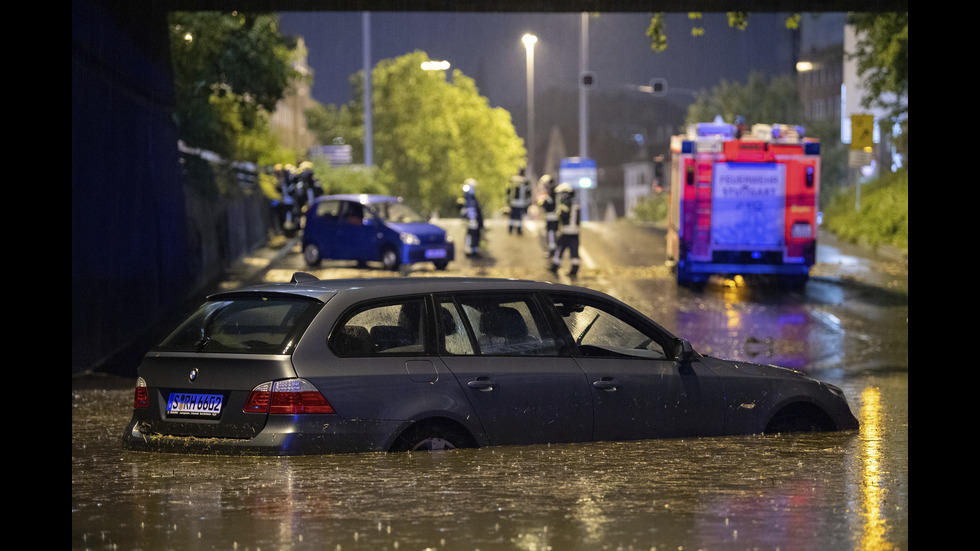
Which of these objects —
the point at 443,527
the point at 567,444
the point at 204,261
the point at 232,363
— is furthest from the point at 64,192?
the point at 204,261

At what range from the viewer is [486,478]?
7430 millimetres

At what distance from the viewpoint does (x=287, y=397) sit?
7.34 metres

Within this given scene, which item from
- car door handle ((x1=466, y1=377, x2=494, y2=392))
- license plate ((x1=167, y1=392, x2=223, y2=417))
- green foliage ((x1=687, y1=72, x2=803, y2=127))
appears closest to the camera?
license plate ((x1=167, y1=392, x2=223, y2=417))

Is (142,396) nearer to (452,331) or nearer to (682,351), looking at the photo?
(452,331)

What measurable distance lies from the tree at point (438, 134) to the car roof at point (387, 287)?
1362 inches

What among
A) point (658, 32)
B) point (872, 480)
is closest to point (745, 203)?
point (658, 32)

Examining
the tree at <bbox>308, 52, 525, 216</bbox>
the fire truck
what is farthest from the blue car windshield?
the tree at <bbox>308, 52, 525, 216</bbox>

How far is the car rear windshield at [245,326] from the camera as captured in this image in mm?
7527

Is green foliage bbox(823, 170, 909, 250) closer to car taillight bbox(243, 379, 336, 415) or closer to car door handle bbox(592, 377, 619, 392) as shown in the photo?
car door handle bbox(592, 377, 619, 392)

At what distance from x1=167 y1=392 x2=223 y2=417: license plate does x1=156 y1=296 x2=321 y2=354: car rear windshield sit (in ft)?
0.86

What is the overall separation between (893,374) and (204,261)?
1328 cm

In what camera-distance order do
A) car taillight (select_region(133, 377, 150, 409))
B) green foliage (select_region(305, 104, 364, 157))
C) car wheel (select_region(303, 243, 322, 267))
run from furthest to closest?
green foliage (select_region(305, 104, 364, 157)) < car wheel (select_region(303, 243, 322, 267)) < car taillight (select_region(133, 377, 150, 409))

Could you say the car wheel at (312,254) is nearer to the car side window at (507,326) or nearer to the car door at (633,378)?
the car door at (633,378)

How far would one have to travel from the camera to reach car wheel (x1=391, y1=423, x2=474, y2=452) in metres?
7.56
